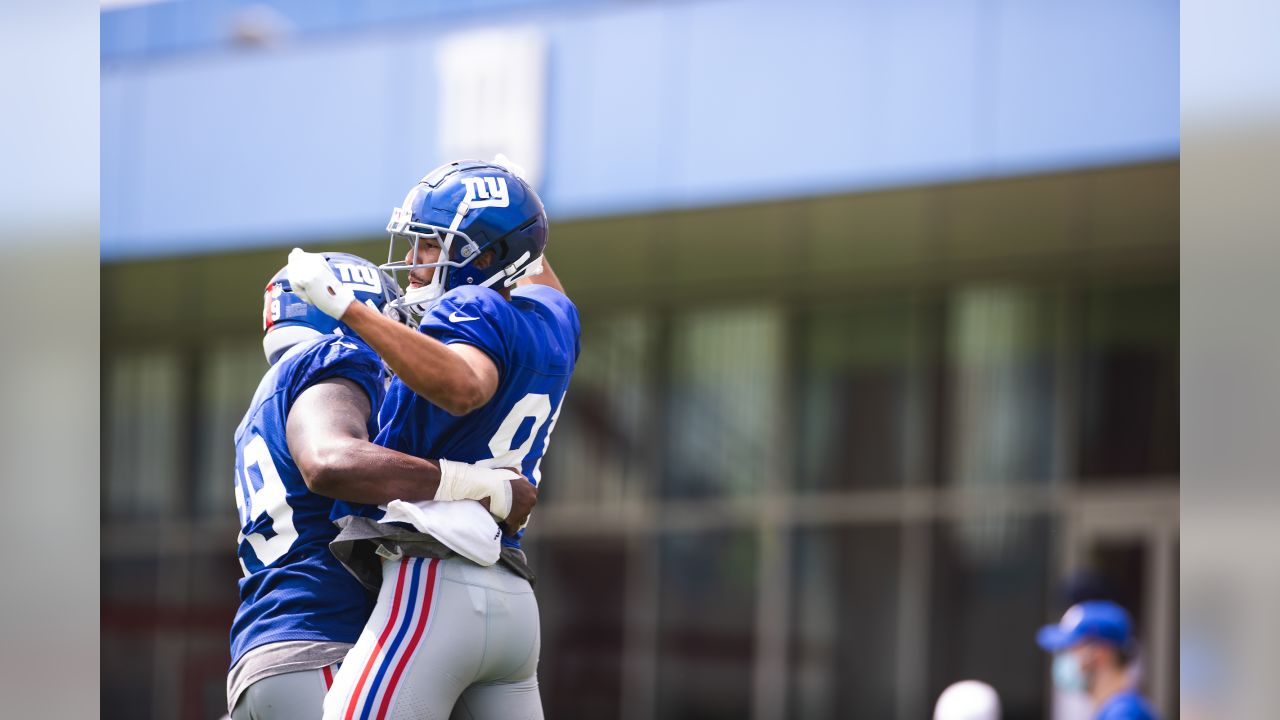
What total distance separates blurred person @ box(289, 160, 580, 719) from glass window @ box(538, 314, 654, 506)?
11.3 m

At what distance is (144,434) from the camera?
1747 centimetres

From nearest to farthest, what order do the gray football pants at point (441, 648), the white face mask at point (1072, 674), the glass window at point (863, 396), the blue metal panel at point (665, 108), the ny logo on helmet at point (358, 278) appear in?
the gray football pants at point (441, 648) → the ny logo on helmet at point (358, 278) → the white face mask at point (1072, 674) → the blue metal panel at point (665, 108) → the glass window at point (863, 396)

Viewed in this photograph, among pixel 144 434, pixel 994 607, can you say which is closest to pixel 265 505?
pixel 994 607

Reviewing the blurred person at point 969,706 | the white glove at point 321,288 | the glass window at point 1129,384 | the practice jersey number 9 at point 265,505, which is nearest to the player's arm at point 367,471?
the practice jersey number 9 at point 265,505

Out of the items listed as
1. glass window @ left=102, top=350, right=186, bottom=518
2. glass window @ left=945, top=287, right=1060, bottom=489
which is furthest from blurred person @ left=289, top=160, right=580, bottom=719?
glass window @ left=102, top=350, right=186, bottom=518

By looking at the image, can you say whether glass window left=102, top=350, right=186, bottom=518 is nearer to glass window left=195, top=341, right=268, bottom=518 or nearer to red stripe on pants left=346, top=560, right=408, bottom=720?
glass window left=195, top=341, right=268, bottom=518

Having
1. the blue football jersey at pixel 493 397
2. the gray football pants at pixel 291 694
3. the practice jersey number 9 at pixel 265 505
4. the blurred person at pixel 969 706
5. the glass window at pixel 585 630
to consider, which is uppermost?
the blue football jersey at pixel 493 397

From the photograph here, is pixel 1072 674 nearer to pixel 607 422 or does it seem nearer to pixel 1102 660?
pixel 1102 660

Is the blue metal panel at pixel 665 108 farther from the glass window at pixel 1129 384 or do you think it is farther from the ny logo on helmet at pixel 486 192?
the ny logo on helmet at pixel 486 192

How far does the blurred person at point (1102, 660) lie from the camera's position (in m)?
6.68

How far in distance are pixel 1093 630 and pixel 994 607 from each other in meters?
6.14

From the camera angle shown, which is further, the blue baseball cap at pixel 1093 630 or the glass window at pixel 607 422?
the glass window at pixel 607 422
